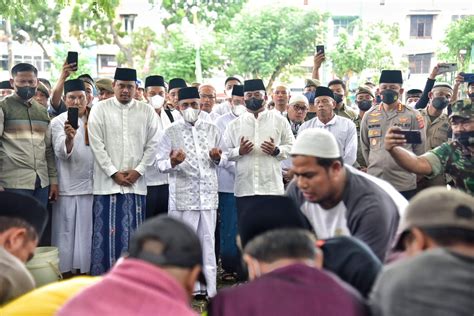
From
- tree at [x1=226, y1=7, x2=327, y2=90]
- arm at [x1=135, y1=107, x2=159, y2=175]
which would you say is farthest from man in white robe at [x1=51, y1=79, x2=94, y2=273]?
tree at [x1=226, y1=7, x2=327, y2=90]

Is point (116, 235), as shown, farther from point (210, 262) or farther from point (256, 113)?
point (256, 113)

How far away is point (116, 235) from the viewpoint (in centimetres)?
656

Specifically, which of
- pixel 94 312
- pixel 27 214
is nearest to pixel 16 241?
pixel 27 214

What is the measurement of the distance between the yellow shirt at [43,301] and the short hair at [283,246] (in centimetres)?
70

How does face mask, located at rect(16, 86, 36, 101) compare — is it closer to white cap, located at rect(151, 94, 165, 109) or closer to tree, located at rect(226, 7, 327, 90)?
white cap, located at rect(151, 94, 165, 109)

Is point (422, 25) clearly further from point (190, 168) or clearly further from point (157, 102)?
point (190, 168)

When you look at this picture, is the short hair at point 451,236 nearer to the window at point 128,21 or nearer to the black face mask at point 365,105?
the black face mask at point 365,105

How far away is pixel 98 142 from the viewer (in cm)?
658

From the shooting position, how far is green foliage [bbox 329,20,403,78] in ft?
111

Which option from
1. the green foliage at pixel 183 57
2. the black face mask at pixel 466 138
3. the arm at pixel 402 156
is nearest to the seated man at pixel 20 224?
the arm at pixel 402 156

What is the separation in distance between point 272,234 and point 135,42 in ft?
107

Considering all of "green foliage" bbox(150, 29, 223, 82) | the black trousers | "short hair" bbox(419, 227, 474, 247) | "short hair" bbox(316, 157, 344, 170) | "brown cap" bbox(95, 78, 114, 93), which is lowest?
the black trousers

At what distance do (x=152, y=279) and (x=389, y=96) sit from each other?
5.68m

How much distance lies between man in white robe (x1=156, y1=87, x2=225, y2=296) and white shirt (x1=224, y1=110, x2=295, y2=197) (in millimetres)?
505
